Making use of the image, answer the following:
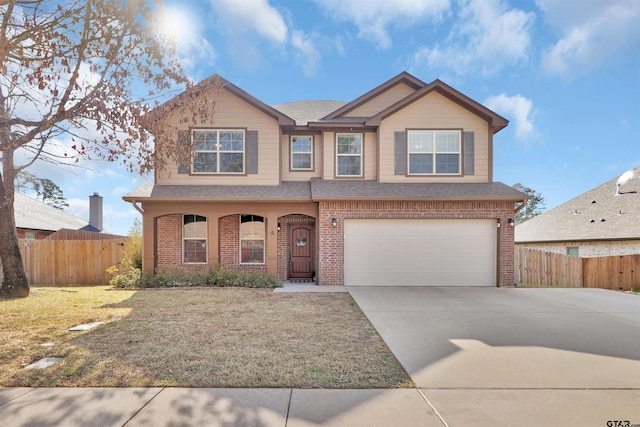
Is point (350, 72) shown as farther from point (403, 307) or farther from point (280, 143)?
point (403, 307)

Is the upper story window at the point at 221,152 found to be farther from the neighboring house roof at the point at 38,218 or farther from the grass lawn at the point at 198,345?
the neighboring house roof at the point at 38,218

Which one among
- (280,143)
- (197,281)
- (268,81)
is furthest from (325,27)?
(197,281)

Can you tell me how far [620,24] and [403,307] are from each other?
10.4m

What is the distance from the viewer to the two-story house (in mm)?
10734

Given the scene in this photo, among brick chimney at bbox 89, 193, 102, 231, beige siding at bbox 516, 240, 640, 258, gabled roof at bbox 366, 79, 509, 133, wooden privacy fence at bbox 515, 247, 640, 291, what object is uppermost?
gabled roof at bbox 366, 79, 509, 133

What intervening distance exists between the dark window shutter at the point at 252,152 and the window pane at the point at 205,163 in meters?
1.17

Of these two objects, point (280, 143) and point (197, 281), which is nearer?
point (197, 281)

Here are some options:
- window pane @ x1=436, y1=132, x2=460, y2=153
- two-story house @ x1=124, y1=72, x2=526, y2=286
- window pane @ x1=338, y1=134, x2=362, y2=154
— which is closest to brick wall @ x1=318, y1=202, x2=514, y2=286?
two-story house @ x1=124, y1=72, x2=526, y2=286

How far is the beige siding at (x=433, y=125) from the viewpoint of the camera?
11.5m

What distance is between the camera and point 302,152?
1219cm

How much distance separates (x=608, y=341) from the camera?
5188 millimetres

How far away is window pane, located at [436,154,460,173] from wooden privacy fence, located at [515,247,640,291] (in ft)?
15.4

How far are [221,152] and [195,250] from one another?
144 inches

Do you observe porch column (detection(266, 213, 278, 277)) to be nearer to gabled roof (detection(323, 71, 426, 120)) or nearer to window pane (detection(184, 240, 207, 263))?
→ window pane (detection(184, 240, 207, 263))
